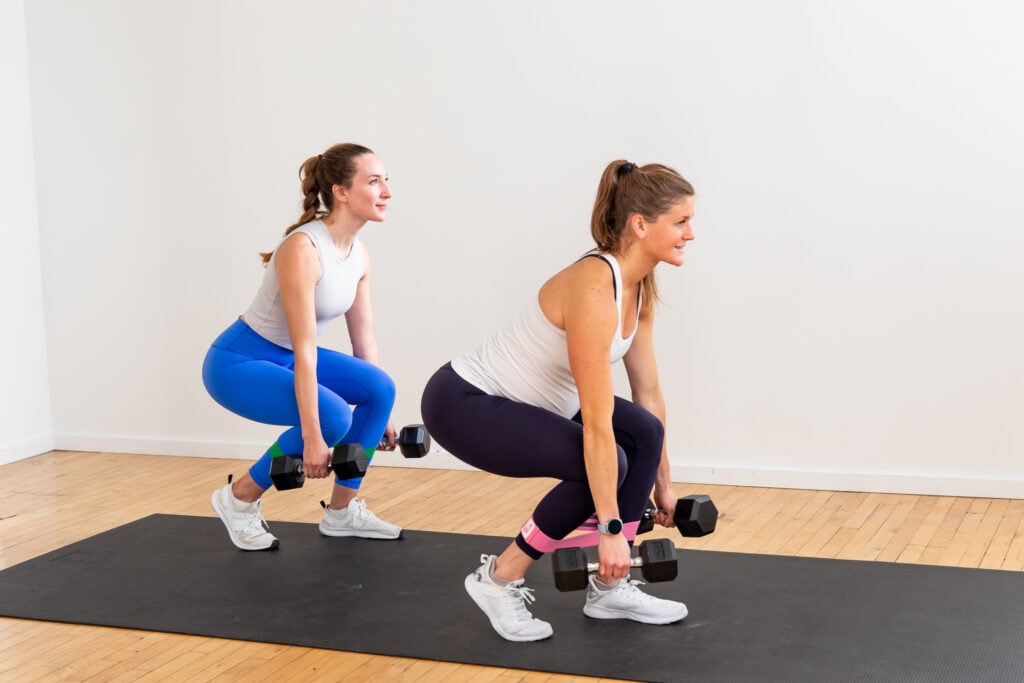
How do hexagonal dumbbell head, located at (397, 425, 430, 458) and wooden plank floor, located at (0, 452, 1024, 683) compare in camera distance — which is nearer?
wooden plank floor, located at (0, 452, 1024, 683)

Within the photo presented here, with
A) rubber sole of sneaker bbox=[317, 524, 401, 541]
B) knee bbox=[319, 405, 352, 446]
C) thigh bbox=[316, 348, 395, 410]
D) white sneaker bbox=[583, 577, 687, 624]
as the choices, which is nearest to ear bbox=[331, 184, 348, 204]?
thigh bbox=[316, 348, 395, 410]

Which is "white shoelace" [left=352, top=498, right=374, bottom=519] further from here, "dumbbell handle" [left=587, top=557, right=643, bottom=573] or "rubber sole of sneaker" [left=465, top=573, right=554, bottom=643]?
"dumbbell handle" [left=587, top=557, right=643, bottom=573]

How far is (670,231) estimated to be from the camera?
2.36 meters

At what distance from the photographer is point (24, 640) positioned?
247cm

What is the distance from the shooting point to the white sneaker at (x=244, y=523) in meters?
3.09

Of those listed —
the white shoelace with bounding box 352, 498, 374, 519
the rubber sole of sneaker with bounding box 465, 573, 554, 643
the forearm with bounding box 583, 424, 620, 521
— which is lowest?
the white shoelace with bounding box 352, 498, 374, 519

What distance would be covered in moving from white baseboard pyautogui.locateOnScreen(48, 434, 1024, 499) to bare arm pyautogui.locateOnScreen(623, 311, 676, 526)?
1.25m

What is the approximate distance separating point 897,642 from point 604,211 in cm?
103

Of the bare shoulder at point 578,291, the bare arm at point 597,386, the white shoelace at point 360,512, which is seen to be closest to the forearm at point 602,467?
the bare arm at point 597,386

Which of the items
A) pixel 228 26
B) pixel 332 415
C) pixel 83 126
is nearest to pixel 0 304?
pixel 83 126

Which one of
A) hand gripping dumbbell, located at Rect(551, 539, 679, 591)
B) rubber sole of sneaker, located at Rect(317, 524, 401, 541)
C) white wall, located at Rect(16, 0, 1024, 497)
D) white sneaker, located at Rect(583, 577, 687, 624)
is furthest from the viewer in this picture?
white wall, located at Rect(16, 0, 1024, 497)

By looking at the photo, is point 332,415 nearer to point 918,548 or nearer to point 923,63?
point 918,548

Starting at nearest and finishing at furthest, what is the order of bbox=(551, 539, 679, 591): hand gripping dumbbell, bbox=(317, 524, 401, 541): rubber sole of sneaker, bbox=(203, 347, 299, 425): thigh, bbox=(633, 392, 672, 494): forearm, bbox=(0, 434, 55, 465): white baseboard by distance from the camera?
bbox=(551, 539, 679, 591): hand gripping dumbbell
bbox=(633, 392, 672, 494): forearm
bbox=(203, 347, 299, 425): thigh
bbox=(317, 524, 401, 541): rubber sole of sneaker
bbox=(0, 434, 55, 465): white baseboard

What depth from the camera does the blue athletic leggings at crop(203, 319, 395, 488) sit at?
9.60ft
